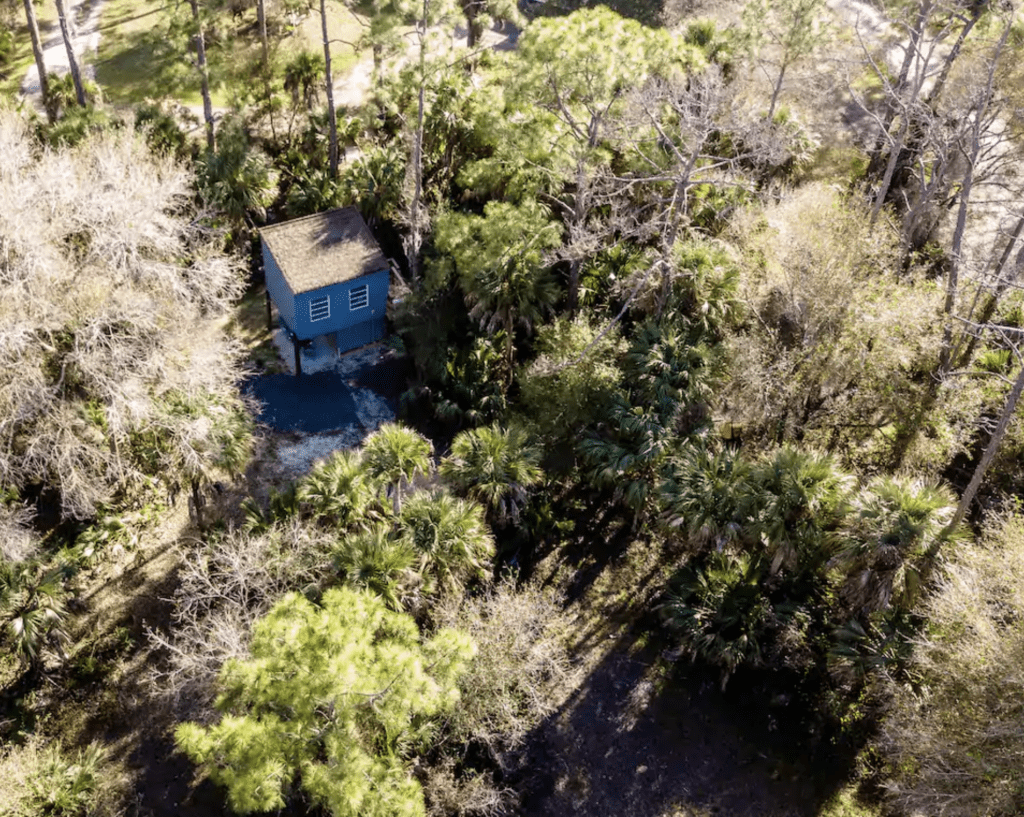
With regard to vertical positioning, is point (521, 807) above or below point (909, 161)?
below

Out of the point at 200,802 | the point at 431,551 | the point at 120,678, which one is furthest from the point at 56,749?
the point at 431,551

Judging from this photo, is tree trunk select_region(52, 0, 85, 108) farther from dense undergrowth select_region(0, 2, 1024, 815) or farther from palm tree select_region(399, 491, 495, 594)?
palm tree select_region(399, 491, 495, 594)

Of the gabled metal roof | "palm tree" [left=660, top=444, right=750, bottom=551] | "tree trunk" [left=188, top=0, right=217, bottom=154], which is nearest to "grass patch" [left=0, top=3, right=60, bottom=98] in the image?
"tree trunk" [left=188, top=0, right=217, bottom=154]

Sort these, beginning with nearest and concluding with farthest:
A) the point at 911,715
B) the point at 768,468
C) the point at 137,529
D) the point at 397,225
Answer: the point at 911,715
the point at 768,468
the point at 137,529
the point at 397,225

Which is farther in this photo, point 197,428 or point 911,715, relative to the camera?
point 197,428

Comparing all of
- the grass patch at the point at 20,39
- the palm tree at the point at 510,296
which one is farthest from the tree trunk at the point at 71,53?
the palm tree at the point at 510,296

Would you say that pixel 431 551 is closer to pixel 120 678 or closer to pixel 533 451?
pixel 533 451
